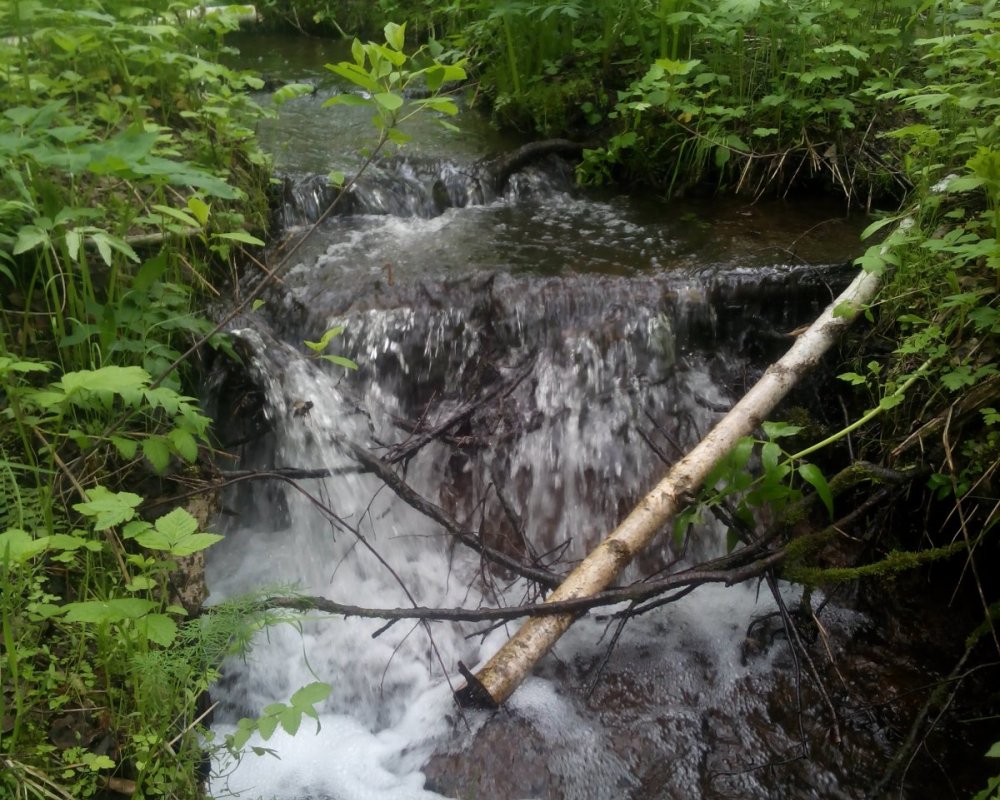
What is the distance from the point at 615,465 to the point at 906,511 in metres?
1.22

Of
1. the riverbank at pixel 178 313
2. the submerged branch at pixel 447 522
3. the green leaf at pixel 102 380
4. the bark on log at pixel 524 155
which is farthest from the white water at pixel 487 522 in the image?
the bark on log at pixel 524 155

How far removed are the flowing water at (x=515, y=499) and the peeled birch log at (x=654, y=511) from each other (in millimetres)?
376

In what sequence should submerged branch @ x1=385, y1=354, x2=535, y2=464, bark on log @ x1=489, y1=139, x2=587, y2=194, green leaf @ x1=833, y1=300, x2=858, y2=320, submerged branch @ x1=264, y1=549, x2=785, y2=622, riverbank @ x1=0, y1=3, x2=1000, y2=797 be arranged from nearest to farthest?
riverbank @ x1=0, y1=3, x2=1000, y2=797
submerged branch @ x1=264, y1=549, x2=785, y2=622
green leaf @ x1=833, y1=300, x2=858, y2=320
submerged branch @ x1=385, y1=354, x2=535, y2=464
bark on log @ x1=489, y1=139, x2=587, y2=194

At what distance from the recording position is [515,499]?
3.38m

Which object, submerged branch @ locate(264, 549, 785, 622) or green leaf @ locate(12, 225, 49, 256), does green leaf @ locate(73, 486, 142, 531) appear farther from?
green leaf @ locate(12, 225, 49, 256)

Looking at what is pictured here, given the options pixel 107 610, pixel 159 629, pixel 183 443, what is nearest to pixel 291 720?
pixel 159 629

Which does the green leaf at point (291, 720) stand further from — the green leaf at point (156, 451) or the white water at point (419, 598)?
the green leaf at point (156, 451)

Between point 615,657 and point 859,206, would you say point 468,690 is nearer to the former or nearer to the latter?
point 615,657

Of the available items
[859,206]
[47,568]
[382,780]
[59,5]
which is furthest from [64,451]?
[859,206]

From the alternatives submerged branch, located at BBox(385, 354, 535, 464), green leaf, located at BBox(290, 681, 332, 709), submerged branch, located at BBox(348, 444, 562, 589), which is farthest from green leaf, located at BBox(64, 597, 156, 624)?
submerged branch, located at BBox(385, 354, 535, 464)

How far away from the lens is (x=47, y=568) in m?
2.24

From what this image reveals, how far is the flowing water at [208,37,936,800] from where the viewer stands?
8.45 feet

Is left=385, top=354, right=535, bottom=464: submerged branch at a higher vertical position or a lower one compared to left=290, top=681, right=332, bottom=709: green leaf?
lower

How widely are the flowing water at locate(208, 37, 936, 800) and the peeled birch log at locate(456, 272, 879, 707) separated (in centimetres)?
38
